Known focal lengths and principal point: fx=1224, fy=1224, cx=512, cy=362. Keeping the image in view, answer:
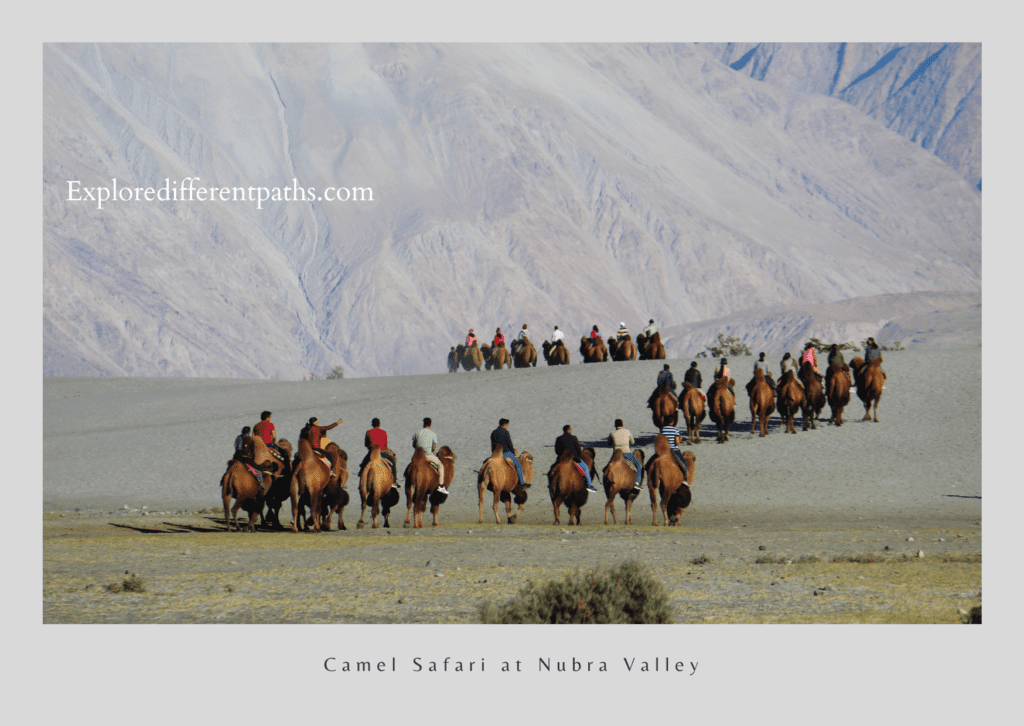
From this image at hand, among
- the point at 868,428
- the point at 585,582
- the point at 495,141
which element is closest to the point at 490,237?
the point at 495,141

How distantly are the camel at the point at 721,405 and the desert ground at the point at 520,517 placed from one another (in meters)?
0.45

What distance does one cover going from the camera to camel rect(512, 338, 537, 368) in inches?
1809

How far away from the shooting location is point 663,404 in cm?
2644

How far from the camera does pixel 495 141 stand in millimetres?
139500

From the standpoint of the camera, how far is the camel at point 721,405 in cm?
2702

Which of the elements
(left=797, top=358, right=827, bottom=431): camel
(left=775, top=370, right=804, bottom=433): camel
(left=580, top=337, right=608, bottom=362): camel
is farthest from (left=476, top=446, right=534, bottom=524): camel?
(left=580, top=337, right=608, bottom=362): camel

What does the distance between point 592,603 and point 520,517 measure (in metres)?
12.2

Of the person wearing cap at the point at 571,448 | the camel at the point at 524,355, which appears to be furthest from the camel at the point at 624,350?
the person wearing cap at the point at 571,448

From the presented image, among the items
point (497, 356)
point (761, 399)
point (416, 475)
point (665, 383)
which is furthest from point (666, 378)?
point (497, 356)

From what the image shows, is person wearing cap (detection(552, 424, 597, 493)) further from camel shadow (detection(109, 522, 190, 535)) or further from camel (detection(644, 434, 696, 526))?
camel shadow (detection(109, 522, 190, 535))

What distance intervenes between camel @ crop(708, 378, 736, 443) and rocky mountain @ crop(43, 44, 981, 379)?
7949 cm

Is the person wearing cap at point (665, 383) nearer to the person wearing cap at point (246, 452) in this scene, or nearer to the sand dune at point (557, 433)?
the sand dune at point (557, 433)

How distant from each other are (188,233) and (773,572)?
375ft

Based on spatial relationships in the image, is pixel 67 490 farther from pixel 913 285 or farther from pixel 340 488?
pixel 913 285
